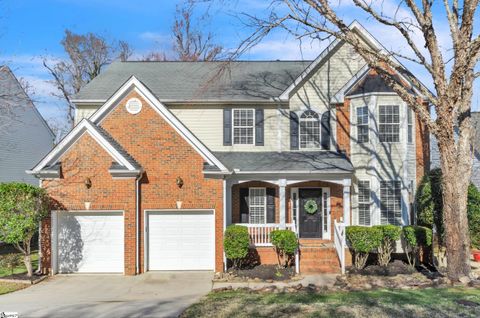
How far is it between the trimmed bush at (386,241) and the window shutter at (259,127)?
5934mm

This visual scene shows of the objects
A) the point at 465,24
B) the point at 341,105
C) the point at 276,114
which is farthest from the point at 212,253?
the point at 465,24

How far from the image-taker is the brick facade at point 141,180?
14.3m

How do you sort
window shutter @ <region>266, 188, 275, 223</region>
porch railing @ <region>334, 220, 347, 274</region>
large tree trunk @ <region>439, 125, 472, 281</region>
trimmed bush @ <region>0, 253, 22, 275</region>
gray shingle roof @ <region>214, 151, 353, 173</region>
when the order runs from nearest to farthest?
large tree trunk @ <region>439, 125, 472, 281</region>, porch railing @ <region>334, 220, 347, 274</region>, trimmed bush @ <region>0, 253, 22, 275</region>, gray shingle roof @ <region>214, 151, 353, 173</region>, window shutter @ <region>266, 188, 275, 223</region>

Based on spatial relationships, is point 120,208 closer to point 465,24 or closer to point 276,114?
point 276,114

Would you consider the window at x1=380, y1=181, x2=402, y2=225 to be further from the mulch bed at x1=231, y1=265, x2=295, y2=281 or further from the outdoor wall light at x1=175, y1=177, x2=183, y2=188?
the outdoor wall light at x1=175, y1=177, x2=183, y2=188

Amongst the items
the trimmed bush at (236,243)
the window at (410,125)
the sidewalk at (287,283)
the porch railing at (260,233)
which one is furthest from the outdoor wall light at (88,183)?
the window at (410,125)

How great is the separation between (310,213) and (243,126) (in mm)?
4465

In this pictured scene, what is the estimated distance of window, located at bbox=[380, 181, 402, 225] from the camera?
17359 mm

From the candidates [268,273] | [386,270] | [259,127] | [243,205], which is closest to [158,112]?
[259,127]

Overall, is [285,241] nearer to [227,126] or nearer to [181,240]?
[181,240]

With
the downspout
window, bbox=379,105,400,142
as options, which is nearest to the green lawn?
the downspout

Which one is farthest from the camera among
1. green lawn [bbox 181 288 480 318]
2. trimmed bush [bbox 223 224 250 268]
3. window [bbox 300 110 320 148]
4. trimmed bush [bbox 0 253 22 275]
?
window [bbox 300 110 320 148]

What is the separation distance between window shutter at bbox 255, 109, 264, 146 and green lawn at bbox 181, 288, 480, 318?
324 inches

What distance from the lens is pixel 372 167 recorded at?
17453 mm
